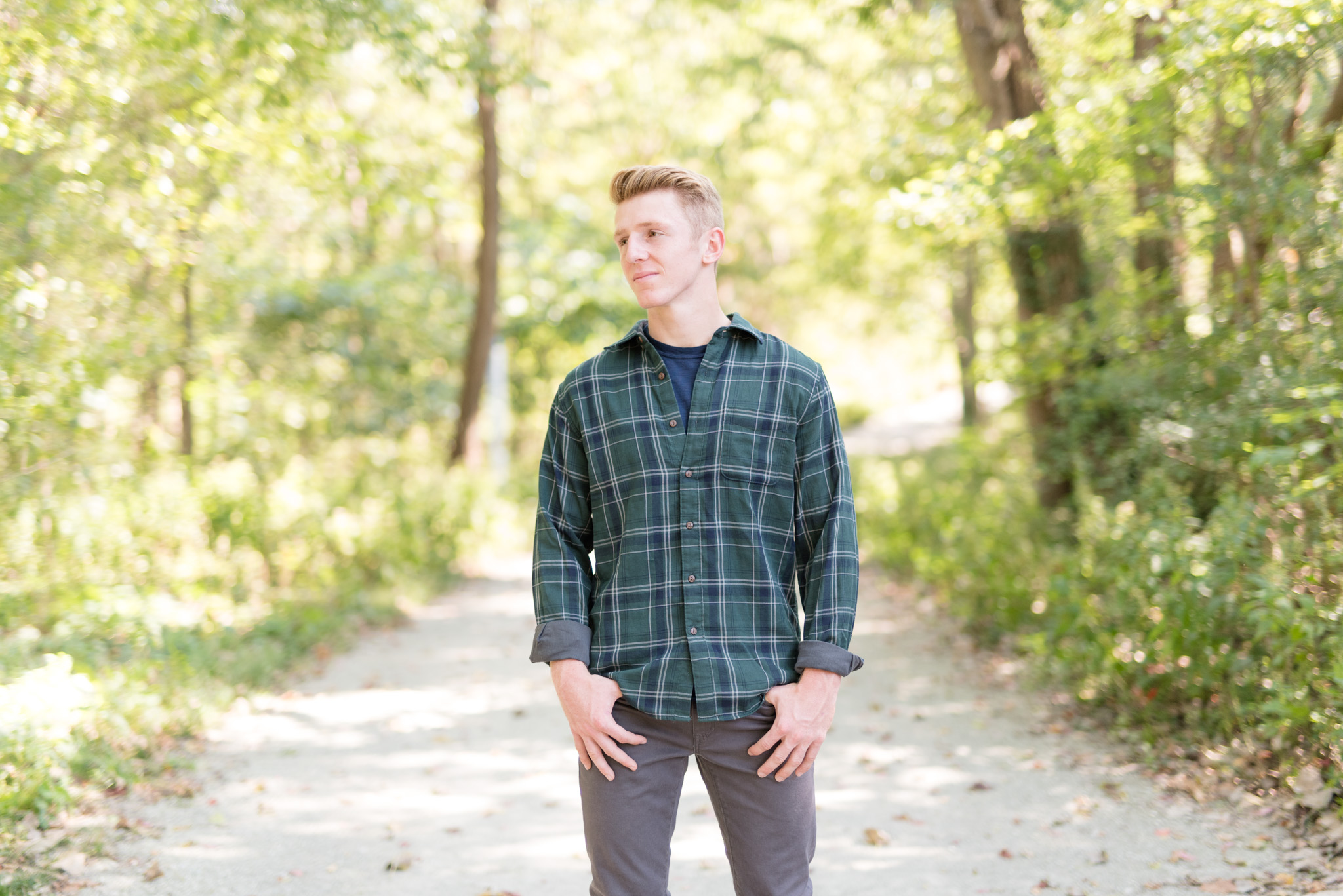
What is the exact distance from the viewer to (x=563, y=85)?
64.0 ft

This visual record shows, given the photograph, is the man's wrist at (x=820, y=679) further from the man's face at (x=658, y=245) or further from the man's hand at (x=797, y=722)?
the man's face at (x=658, y=245)

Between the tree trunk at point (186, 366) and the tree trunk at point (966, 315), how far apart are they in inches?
276

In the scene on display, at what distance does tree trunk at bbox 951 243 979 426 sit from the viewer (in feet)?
34.6

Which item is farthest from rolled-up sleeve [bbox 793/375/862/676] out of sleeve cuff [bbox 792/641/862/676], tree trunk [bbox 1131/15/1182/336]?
tree trunk [bbox 1131/15/1182/336]

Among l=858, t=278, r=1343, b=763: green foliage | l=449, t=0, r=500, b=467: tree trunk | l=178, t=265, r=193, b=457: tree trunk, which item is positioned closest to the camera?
l=858, t=278, r=1343, b=763: green foliage

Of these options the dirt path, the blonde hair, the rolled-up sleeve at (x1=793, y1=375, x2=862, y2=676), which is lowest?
the dirt path

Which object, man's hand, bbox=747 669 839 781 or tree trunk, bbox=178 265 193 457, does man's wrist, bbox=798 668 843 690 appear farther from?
Result: tree trunk, bbox=178 265 193 457

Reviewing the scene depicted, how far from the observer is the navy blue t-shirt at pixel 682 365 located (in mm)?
2330

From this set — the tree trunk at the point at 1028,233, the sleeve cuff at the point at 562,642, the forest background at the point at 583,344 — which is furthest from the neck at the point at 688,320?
the tree trunk at the point at 1028,233

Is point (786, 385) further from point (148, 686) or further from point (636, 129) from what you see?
point (636, 129)

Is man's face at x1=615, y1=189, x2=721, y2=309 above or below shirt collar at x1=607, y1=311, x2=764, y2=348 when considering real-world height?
above

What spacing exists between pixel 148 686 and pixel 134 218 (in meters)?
3.05

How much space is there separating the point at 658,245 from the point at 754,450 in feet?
1.61

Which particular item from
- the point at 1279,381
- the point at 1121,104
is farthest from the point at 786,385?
the point at 1121,104
